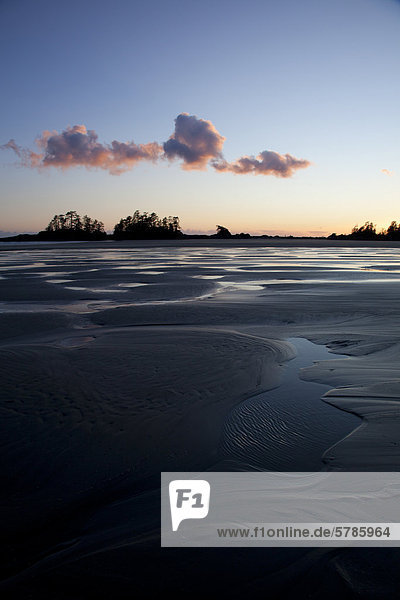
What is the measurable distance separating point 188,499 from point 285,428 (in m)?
1.01

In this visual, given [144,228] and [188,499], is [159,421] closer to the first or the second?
[188,499]

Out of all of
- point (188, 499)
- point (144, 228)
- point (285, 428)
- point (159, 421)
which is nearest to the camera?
point (188, 499)

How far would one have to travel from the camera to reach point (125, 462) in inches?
99.1

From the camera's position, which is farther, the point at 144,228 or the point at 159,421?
the point at 144,228

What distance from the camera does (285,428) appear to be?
2.91 metres

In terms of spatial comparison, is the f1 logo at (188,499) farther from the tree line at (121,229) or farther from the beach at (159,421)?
the tree line at (121,229)

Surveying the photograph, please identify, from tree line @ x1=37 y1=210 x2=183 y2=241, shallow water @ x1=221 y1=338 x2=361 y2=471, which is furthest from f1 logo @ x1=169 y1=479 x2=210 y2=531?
tree line @ x1=37 y1=210 x2=183 y2=241

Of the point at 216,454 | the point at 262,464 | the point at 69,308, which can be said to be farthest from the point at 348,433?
the point at 69,308

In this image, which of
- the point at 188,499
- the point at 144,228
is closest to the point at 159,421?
the point at 188,499

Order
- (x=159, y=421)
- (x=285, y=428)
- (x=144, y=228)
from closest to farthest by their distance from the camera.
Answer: (x=285, y=428) < (x=159, y=421) < (x=144, y=228)

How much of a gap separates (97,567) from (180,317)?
5350mm

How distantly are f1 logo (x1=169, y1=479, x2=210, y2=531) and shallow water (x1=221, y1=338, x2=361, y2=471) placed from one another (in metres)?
0.34

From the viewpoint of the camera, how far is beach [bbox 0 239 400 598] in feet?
5.81

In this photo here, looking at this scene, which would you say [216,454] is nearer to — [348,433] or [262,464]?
[262,464]
